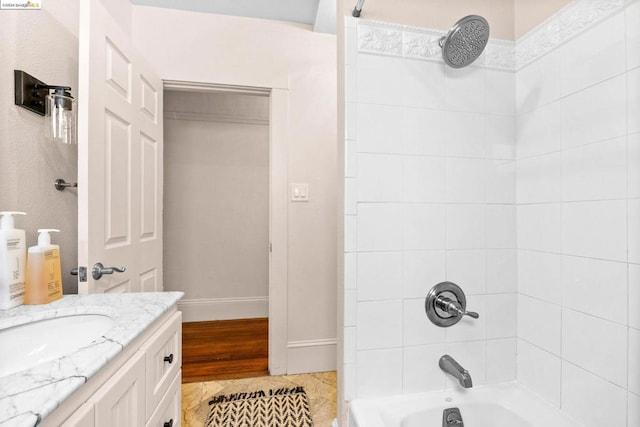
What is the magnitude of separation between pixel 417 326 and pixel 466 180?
0.66 meters

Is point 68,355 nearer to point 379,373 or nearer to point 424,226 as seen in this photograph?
point 379,373

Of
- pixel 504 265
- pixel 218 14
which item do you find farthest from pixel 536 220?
pixel 218 14

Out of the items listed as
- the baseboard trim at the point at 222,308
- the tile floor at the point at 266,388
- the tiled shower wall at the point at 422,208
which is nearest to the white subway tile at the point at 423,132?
the tiled shower wall at the point at 422,208

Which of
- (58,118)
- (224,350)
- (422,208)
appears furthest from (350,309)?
(224,350)

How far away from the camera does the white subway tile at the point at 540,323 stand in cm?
120

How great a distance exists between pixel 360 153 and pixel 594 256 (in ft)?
2.90

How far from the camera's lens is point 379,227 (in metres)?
1.28

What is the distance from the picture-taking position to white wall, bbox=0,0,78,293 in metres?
0.95

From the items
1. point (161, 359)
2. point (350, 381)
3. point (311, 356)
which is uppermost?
point (161, 359)

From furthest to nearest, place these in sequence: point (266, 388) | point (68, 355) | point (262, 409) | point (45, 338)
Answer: point (266, 388) < point (262, 409) < point (45, 338) < point (68, 355)

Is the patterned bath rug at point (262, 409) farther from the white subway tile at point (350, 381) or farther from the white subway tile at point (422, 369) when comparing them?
the white subway tile at point (422, 369)

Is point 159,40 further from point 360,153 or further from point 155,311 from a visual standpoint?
point 155,311

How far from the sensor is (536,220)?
1.29 meters

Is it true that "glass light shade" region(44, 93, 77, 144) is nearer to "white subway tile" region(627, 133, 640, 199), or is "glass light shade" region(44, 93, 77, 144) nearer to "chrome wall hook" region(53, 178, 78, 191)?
"chrome wall hook" region(53, 178, 78, 191)
